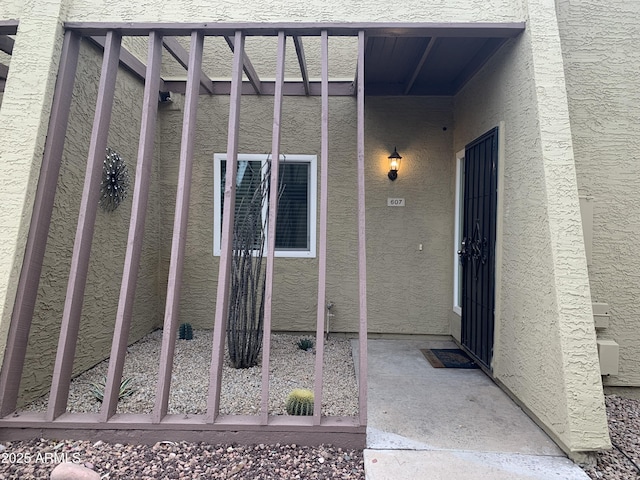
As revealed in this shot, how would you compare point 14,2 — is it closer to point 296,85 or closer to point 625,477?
point 296,85

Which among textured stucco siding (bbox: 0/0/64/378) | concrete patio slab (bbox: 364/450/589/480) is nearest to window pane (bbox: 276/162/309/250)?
textured stucco siding (bbox: 0/0/64/378)

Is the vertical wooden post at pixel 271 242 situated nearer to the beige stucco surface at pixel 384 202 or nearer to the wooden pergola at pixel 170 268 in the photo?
the wooden pergola at pixel 170 268

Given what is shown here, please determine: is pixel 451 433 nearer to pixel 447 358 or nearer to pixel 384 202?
pixel 447 358

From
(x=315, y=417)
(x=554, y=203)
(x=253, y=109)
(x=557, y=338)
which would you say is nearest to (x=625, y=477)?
(x=557, y=338)

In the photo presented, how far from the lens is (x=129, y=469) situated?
8.58 ft

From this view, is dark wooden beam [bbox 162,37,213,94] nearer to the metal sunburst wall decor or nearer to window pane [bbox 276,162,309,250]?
the metal sunburst wall decor

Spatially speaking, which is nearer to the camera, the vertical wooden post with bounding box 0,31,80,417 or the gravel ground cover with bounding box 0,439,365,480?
the gravel ground cover with bounding box 0,439,365,480

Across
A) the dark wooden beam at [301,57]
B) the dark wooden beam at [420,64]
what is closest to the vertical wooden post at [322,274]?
the dark wooden beam at [301,57]

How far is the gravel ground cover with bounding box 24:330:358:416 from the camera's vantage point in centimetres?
349

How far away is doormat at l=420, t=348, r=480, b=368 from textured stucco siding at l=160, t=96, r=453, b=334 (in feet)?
1.70

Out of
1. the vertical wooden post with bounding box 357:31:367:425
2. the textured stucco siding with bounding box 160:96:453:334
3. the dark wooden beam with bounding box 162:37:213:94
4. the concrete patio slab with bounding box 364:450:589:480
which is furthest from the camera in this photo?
the textured stucco siding with bounding box 160:96:453:334

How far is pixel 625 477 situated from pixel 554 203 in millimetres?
2003

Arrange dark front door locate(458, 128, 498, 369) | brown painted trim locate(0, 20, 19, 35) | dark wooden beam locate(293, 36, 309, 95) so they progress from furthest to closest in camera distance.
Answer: dark front door locate(458, 128, 498, 369) → dark wooden beam locate(293, 36, 309, 95) → brown painted trim locate(0, 20, 19, 35)

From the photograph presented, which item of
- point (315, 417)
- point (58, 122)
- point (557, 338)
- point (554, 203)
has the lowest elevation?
point (315, 417)
